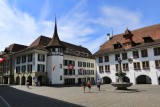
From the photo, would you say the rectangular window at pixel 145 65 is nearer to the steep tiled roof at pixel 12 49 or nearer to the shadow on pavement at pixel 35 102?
the shadow on pavement at pixel 35 102

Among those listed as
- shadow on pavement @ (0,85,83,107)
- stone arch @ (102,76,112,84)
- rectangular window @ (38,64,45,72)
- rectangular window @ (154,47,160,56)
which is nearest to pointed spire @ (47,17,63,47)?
rectangular window @ (38,64,45,72)

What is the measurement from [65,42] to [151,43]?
100 ft

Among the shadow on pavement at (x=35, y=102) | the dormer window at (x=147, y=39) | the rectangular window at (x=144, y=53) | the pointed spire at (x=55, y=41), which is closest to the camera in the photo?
the shadow on pavement at (x=35, y=102)

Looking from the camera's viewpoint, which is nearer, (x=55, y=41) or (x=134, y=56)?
(x=134, y=56)

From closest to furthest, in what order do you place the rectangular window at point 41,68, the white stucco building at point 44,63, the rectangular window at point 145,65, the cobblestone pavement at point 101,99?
the cobblestone pavement at point 101,99 < the rectangular window at point 145,65 < the white stucco building at point 44,63 < the rectangular window at point 41,68

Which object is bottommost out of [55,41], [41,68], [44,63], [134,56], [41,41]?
[41,68]

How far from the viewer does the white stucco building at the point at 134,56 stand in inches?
1495

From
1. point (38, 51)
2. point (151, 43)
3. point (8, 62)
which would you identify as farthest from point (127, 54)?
point (8, 62)

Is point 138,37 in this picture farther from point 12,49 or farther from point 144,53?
point 12,49

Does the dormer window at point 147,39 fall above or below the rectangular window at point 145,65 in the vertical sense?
above

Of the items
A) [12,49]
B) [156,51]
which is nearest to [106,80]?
[156,51]

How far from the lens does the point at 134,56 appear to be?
1633 inches

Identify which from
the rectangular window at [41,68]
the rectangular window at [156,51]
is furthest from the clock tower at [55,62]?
the rectangular window at [156,51]

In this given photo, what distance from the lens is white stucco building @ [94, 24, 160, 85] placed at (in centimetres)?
3797
